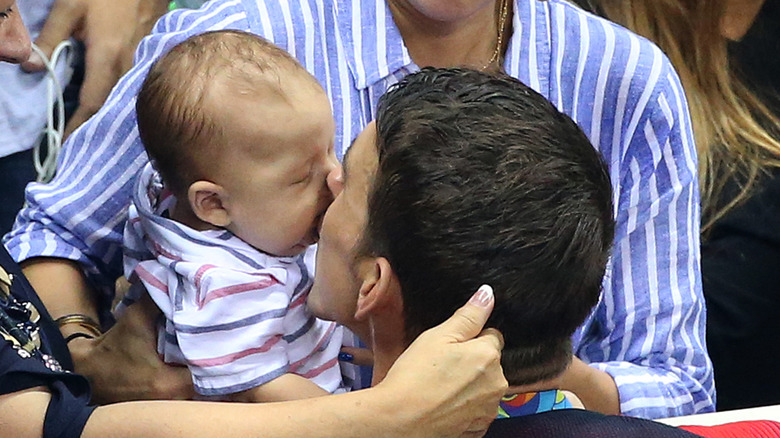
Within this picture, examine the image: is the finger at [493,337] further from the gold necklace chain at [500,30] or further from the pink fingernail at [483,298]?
the gold necklace chain at [500,30]

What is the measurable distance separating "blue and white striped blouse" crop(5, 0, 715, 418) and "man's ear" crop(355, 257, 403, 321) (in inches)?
13.2

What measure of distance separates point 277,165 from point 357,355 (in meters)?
0.26

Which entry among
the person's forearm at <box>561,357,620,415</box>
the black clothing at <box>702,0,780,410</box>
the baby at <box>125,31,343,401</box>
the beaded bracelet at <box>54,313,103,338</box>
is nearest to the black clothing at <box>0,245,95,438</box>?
Result: the baby at <box>125,31,343,401</box>

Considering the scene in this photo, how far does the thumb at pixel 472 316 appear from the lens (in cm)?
101

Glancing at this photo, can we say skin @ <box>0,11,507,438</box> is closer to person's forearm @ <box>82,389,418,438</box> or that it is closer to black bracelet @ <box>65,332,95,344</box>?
person's forearm @ <box>82,389,418,438</box>

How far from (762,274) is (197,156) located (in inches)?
46.5

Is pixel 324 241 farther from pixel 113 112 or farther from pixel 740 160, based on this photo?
pixel 740 160

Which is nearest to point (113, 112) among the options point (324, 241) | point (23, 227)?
point (23, 227)

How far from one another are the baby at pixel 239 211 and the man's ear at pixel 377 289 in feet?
0.45

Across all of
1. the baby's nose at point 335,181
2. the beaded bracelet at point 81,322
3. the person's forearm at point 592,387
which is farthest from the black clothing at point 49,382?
the person's forearm at point 592,387

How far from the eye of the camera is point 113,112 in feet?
4.53

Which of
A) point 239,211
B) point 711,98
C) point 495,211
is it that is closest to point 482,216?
point 495,211

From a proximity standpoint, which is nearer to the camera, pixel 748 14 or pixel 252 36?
pixel 252 36

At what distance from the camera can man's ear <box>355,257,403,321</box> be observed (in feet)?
3.47
